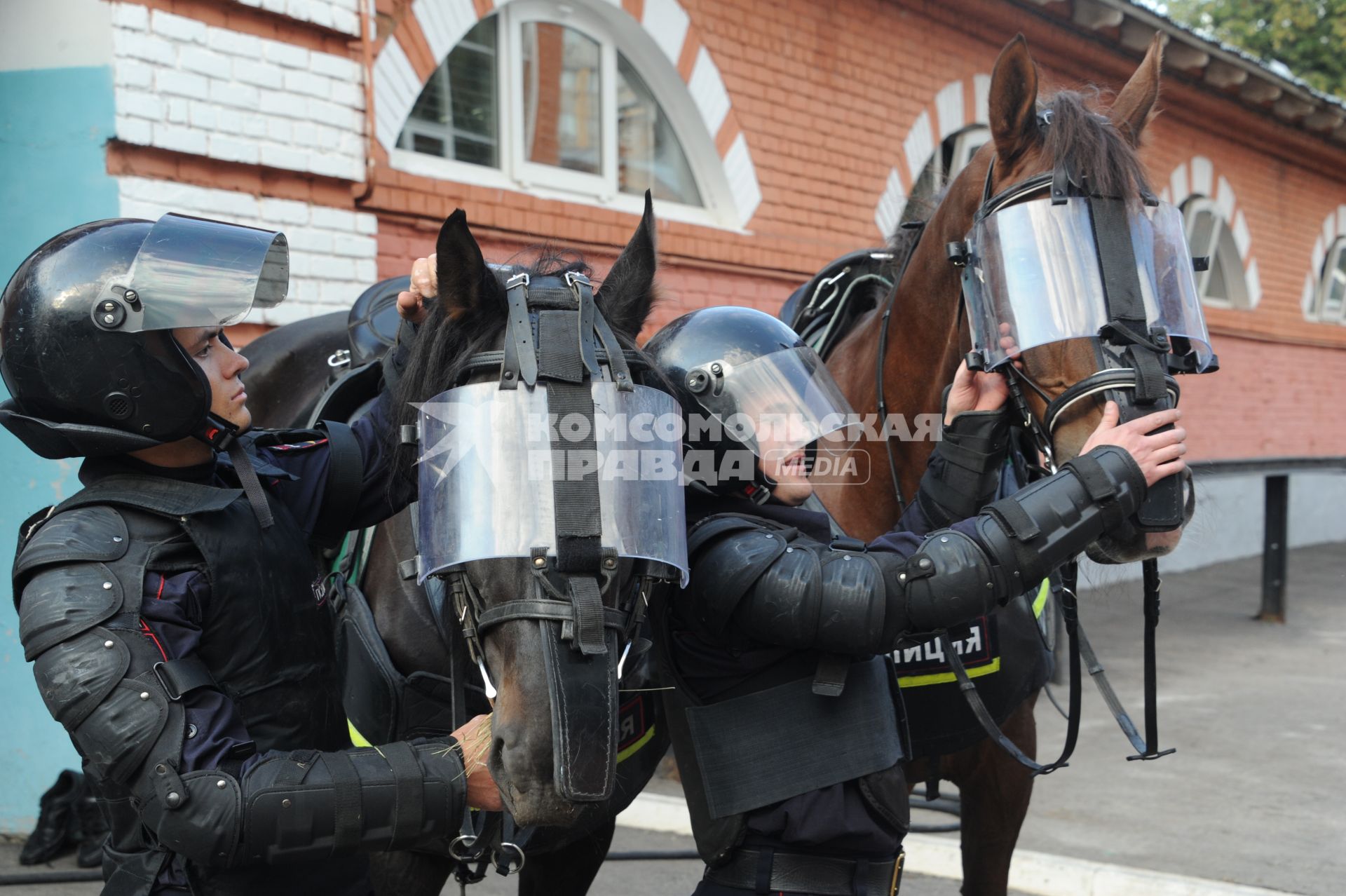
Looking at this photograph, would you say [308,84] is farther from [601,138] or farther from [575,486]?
[575,486]

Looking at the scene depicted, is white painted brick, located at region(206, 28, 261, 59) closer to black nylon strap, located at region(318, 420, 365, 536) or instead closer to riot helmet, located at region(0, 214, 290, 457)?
black nylon strap, located at region(318, 420, 365, 536)

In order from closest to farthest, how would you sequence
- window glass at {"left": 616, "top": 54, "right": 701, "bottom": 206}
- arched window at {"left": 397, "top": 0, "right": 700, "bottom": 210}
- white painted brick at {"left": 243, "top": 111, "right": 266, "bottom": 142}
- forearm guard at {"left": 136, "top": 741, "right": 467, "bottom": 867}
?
forearm guard at {"left": 136, "top": 741, "right": 467, "bottom": 867} < white painted brick at {"left": 243, "top": 111, "right": 266, "bottom": 142} < arched window at {"left": 397, "top": 0, "right": 700, "bottom": 210} < window glass at {"left": 616, "top": 54, "right": 701, "bottom": 206}

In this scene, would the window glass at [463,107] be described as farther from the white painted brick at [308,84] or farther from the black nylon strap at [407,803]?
the black nylon strap at [407,803]

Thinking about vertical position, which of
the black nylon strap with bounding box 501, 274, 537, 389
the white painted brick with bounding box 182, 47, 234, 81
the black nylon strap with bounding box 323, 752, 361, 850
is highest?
the white painted brick with bounding box 182, 47, 234, 81

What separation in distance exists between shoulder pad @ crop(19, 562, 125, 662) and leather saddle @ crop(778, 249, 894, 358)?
2.26 metres

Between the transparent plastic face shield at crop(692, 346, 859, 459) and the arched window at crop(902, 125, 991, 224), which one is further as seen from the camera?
the arched window at crop(902, 125, 991, 224)

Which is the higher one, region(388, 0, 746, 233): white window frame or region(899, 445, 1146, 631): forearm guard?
region(388, 0, 746, 233): white window frame

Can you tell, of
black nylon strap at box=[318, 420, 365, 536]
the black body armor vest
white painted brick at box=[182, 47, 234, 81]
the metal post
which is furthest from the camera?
the metal post

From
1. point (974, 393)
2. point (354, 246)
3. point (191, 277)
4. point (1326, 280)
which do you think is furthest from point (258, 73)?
point (1326, 280)

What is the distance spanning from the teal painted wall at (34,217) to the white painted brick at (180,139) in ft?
0.64

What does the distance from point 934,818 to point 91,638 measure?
4567 mm

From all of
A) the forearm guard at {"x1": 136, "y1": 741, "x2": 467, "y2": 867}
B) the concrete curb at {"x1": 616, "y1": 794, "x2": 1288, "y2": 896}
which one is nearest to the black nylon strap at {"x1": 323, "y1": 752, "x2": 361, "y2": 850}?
the forearm guard at {"x1": 136, "y1": 741, "x2": 467, "y2": 867}

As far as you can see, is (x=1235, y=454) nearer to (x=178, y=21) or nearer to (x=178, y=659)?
(x=178, y=21)

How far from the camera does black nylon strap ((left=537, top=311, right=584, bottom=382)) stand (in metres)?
1.64
